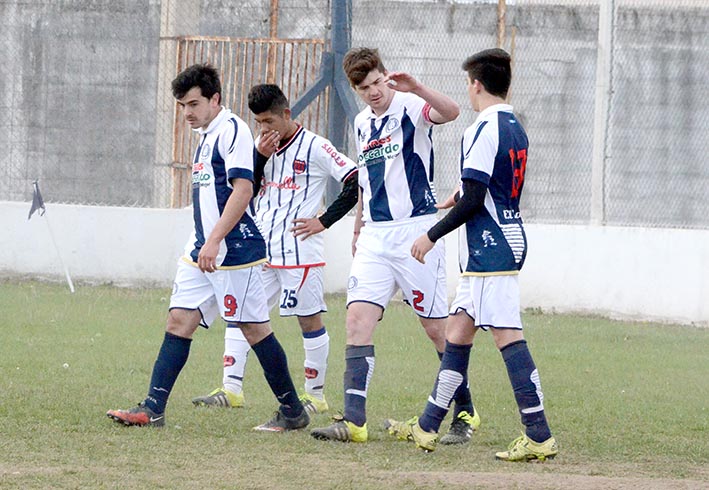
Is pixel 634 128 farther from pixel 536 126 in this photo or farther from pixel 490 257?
pixel 490 257

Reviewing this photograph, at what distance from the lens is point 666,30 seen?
15258 millimetres

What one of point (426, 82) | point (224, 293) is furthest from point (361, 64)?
point (426, 82)

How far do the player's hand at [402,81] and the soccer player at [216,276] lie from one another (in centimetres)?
88

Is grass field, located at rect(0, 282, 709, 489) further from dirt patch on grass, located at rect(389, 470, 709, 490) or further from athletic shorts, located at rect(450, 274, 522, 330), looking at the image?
athletic shorts, located at rect(450, 274, 522, 330)

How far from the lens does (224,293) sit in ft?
24.1

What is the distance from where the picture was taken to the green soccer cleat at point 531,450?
657 cm

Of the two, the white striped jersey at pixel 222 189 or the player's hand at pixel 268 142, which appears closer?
the white striped jersey at pixel 222 189

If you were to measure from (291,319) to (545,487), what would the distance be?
7223mm

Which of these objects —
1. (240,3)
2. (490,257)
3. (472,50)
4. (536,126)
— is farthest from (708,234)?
(490,257)

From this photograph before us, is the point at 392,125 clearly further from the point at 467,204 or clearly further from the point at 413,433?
the point at 413,433

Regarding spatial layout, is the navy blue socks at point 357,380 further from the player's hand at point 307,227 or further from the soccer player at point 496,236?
the player's hand at point 307,227

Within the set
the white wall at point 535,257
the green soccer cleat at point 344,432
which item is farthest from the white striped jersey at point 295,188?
the white wall at point 535,257

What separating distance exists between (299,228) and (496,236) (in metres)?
1.88

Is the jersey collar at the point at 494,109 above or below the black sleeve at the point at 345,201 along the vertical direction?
above
